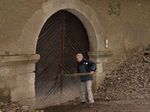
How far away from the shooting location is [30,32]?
795 centimetres

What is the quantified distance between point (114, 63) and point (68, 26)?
214cm

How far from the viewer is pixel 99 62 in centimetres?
1028

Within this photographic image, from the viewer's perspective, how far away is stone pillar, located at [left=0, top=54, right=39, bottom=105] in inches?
290

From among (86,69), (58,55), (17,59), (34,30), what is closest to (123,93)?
(86,69)

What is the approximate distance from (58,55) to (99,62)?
1552 mm

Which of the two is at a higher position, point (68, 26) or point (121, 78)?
point (68, 26)

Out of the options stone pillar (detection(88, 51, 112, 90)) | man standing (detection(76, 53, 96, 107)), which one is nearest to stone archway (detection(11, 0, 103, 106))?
stone pillar (detection(88, 51, 112, 90))

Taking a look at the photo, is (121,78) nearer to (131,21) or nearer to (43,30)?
(131,21)

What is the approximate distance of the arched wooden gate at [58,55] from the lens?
884 centimetres

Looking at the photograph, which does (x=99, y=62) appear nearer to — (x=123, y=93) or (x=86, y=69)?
(x=123, y=93)

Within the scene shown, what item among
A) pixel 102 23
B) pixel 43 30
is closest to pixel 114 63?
pixel 102 23

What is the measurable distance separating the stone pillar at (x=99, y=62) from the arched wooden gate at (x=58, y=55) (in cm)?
43

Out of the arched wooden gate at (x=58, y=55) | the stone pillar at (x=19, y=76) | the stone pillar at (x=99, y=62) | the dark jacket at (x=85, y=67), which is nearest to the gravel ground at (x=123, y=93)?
the stone pillar at (x=99, y=62)

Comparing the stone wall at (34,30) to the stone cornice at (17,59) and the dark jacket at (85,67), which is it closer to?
the stone cornice at (17,59)
